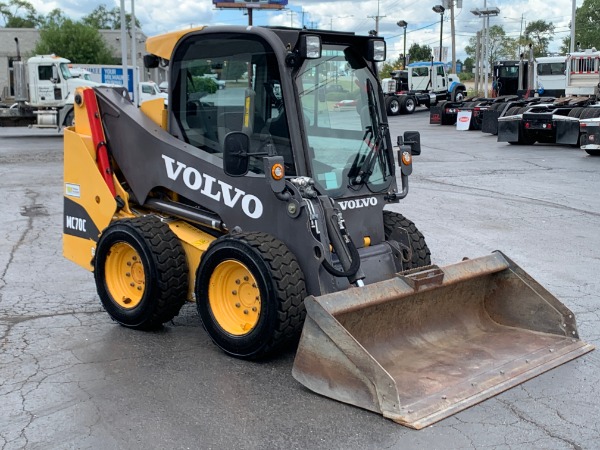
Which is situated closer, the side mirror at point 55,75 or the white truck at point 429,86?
the side mirror at point 55,75

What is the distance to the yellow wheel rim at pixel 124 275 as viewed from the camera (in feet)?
20.3

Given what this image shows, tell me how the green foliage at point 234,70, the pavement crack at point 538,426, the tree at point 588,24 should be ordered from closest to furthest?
the pavement crack at point 538,426, the green foliage at point 234,70, the tree at point 588,24

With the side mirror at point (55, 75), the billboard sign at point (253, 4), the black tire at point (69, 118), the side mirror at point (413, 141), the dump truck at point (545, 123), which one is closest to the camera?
the side mirror at point (413, 141)

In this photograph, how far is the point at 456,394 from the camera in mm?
4723

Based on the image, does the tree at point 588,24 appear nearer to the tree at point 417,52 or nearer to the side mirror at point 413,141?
the tree at point 417,52

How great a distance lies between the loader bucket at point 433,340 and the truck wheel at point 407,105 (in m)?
39.2

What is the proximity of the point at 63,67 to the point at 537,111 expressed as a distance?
17865 millimetres

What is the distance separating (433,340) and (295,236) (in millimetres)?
1291

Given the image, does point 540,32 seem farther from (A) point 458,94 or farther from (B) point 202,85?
(B) point 202,85

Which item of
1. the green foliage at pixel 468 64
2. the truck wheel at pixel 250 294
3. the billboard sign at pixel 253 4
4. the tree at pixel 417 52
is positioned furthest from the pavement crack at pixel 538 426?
the green foliage at pixel 468 64

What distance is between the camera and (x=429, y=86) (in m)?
47.2

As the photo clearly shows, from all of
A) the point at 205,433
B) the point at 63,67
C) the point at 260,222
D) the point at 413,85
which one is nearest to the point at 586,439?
the point at 205,433

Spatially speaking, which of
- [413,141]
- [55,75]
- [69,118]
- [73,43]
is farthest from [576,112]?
[73,43]

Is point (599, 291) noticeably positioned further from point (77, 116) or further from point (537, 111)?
point (537, 111)
